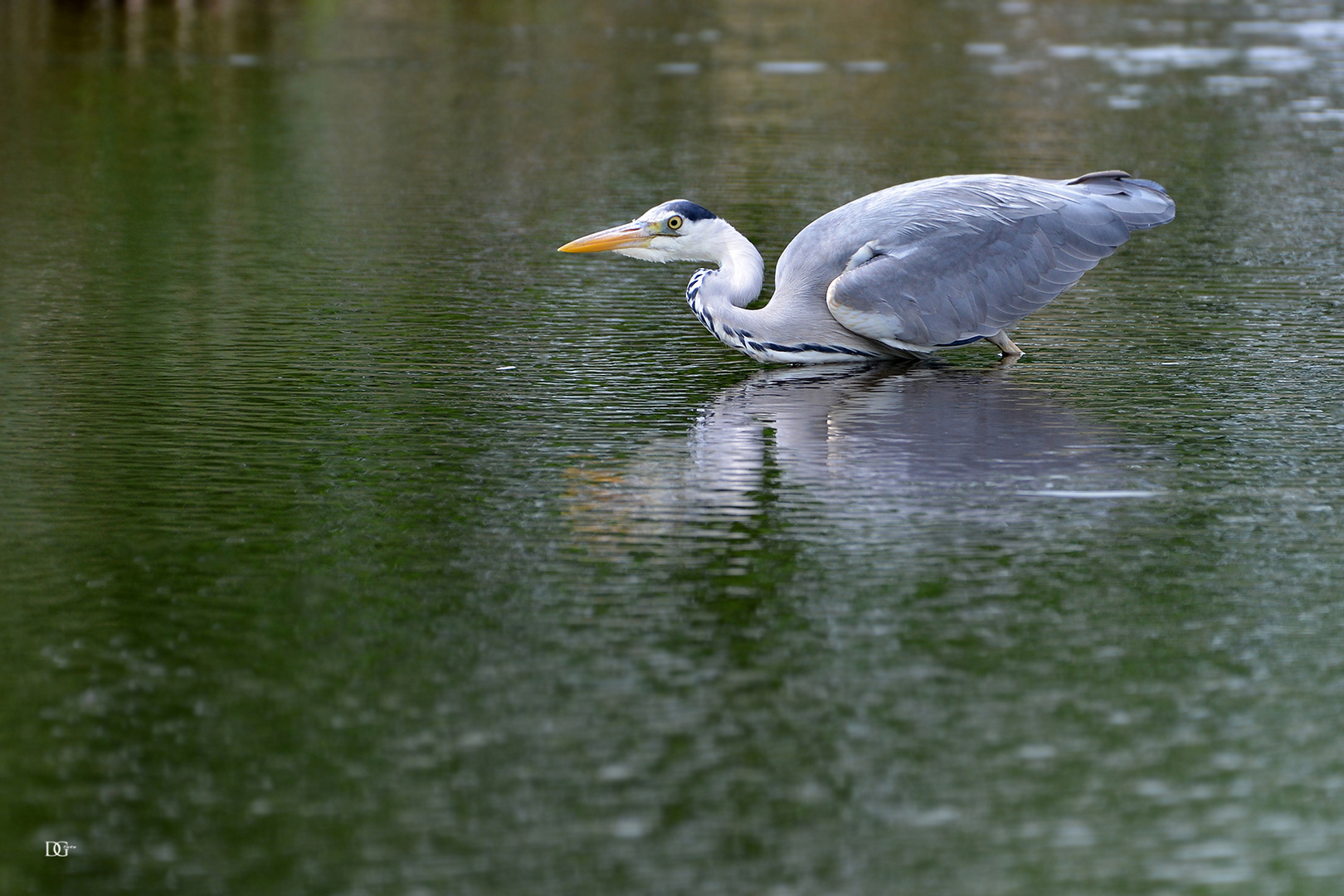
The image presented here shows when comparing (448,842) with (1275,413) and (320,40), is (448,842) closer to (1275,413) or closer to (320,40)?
(1275,413)

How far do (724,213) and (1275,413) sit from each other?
18.5 ft

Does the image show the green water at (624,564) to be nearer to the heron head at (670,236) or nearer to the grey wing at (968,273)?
the grey wing at (968,273)

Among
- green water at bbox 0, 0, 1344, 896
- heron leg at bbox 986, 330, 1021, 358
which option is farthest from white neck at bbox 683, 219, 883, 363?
heron leg at bbox 986, 330, 1021, 358

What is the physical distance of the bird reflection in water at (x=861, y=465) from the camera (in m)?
6.49

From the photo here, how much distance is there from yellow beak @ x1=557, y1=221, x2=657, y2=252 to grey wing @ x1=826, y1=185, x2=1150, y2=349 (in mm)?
1087

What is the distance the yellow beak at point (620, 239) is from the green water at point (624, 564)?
522mm

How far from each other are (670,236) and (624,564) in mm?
3679

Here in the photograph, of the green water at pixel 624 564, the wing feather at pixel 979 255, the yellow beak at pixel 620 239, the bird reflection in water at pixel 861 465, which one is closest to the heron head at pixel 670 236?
the yellow beak at pixel 620 239

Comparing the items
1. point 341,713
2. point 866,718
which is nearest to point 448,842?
point 341,713

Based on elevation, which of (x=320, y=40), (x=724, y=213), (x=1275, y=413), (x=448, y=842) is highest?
(x=320, y=40)

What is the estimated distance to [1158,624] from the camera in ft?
17.5

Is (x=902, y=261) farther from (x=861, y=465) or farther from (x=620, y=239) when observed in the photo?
(x=861, y=465)

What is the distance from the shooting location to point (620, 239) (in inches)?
366

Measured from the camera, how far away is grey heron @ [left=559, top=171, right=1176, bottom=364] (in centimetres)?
882
